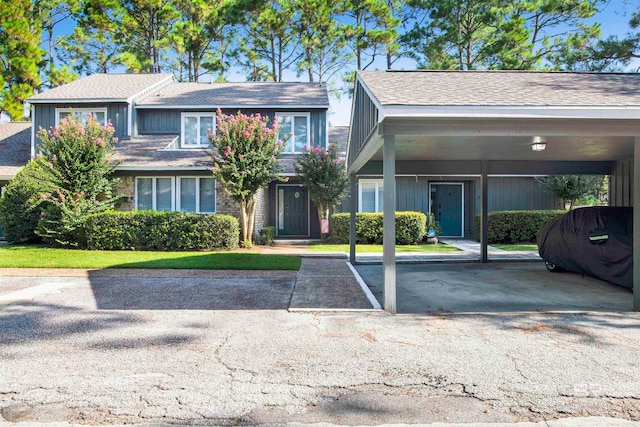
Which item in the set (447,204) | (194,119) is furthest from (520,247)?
(194,119)

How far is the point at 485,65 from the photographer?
23391mm

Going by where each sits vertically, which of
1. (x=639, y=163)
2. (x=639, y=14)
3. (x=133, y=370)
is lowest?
(x=133, y=370)

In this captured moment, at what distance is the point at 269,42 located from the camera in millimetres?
26984

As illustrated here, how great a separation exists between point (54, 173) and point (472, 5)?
20249mm

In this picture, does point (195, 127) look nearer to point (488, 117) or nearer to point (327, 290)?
point (327, 290)

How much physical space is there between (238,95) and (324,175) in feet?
19.5

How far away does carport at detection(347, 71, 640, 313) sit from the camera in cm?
520

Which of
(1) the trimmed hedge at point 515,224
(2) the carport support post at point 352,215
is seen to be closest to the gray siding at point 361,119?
(2) the carport support post at point 352,215

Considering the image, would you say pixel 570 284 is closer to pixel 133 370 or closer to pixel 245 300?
pixel 245 300

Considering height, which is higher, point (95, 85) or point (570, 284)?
point (95, 85)

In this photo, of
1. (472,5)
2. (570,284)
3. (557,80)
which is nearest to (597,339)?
(570,284)

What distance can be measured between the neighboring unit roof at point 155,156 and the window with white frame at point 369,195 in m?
5.76

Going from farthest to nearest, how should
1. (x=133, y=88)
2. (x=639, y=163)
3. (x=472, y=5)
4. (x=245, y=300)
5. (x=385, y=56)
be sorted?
(x=385, y=56)
(x=472, y=5)
(x=133, y=88)
(x=245, y=300)
(x=639, y=163)

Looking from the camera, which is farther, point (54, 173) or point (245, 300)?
point (54, 173)
